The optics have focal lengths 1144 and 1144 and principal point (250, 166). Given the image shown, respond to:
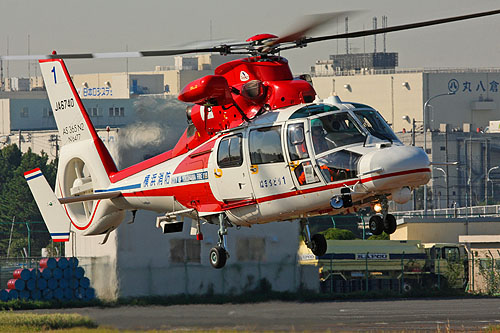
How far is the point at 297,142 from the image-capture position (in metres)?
24.8

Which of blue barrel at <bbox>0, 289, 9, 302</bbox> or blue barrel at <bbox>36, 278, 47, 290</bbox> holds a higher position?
blue barrel at <bbox>36, 278, 47, 290</bbox>

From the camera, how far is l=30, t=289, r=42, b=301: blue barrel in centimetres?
4844

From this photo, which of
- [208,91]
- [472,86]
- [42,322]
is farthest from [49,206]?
[472,86]

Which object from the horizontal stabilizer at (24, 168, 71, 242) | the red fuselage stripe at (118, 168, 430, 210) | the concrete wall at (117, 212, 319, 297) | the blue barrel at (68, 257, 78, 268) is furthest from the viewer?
the blue barrel at (68, 257, 78, 268)

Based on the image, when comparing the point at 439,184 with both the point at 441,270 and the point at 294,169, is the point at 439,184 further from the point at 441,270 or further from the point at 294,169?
the point at 294,169

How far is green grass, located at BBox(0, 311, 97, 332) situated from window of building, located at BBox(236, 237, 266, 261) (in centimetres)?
1021

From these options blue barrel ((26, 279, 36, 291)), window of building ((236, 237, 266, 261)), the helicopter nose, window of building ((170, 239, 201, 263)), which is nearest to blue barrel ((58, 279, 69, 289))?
blue barrel ((26, 279, 36, 291))

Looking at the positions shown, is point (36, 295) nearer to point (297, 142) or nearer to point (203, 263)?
point (203, 263)

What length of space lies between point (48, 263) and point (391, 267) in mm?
17422

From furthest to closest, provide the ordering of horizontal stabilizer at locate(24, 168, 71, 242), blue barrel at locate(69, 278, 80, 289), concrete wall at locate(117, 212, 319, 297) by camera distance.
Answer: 1. blue barrel at locate(69, 278, 80, 289)
2. concrete wall at locate(117, 212, 319, 297)
3. horizontal stabilizer at locate(24, 168, 71, 242)

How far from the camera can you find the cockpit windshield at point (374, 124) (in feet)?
→ 80.5

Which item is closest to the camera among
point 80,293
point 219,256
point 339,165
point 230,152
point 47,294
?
point 339,165

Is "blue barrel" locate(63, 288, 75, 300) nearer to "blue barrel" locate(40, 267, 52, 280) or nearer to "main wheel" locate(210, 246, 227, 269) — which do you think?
"blue barrel" locate(40, 267, 52, 280)

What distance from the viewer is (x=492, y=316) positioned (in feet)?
152
